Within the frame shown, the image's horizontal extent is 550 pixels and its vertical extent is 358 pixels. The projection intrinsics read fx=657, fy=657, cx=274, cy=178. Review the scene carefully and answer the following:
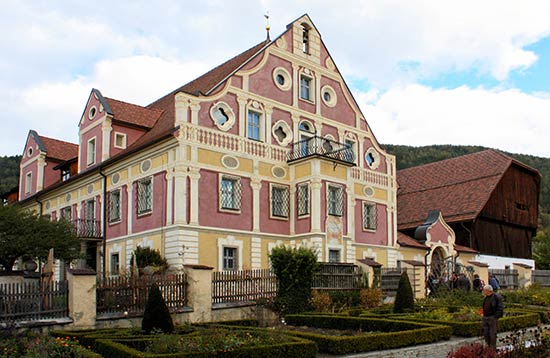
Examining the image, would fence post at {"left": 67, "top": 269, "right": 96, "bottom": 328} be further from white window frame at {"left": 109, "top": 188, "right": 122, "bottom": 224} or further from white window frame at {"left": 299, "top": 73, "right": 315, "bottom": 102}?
white window frame at {"left": 299, "top": 73, "right": 315, "bottom": 102}

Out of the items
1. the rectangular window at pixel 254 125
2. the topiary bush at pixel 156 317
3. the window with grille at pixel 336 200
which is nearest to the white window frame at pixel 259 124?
the rectangular window at pixel 254 125

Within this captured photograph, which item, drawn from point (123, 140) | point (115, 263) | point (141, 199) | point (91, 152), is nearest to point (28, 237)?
point (141, 199)

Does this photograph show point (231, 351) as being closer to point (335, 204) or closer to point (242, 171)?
point (242, 171)

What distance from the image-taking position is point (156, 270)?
83.9 ft

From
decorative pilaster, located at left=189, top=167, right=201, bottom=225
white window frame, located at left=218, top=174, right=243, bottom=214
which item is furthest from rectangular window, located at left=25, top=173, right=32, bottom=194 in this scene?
decorative pilaster, located at left=189, top=167, right=201, bottom=225

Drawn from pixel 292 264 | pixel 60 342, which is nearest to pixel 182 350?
pixel 60 342

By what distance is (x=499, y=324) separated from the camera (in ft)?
62.1

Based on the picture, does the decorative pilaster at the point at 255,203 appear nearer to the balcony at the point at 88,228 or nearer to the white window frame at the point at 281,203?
the white window frame at the point at 281,203

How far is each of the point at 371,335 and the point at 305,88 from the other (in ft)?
65.9

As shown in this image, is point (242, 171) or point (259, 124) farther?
point (259, 124)

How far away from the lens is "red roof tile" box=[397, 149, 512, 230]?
44.1 metres

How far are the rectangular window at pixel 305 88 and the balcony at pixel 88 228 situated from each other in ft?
39.9

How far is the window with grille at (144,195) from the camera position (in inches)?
1153

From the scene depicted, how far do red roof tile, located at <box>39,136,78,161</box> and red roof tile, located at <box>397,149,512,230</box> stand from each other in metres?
22.2
